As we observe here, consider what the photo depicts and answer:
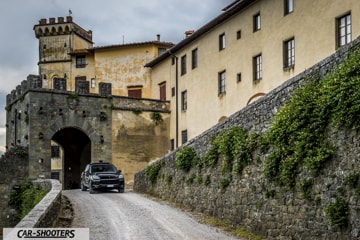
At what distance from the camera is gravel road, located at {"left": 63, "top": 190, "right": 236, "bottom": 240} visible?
12352 millimetres

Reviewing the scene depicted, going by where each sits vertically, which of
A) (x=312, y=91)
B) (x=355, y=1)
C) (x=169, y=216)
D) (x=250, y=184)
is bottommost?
(x=169, y=216)

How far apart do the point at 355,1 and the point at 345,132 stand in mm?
12027

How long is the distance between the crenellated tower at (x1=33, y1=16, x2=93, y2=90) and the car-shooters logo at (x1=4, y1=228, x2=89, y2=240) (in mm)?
36354

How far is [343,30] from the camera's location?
20.4 meters

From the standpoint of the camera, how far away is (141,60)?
140ft

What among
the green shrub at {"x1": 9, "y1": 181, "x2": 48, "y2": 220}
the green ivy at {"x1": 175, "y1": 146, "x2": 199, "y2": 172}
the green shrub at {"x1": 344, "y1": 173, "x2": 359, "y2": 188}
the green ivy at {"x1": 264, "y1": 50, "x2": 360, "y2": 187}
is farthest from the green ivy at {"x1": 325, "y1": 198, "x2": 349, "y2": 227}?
the green shrub at {"x1": 9, "y1": 181, "x2": 48, "y2": 220}

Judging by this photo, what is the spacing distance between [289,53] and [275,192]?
1349 cm

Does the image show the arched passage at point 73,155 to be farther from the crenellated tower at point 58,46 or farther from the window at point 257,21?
the window at point 257,21

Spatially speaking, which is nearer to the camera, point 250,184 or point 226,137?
point 250,184

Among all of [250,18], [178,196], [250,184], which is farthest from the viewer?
[250,18]

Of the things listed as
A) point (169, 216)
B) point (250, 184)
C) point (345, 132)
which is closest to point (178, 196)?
point (169, 216)

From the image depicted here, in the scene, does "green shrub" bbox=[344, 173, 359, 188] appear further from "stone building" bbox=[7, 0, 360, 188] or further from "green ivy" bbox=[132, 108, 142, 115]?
"green ivy" bbox=[132, 108, 142, 115]

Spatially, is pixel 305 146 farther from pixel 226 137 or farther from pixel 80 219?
pixel 80 219

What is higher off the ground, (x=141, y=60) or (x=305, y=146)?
(x=141, y=60)
